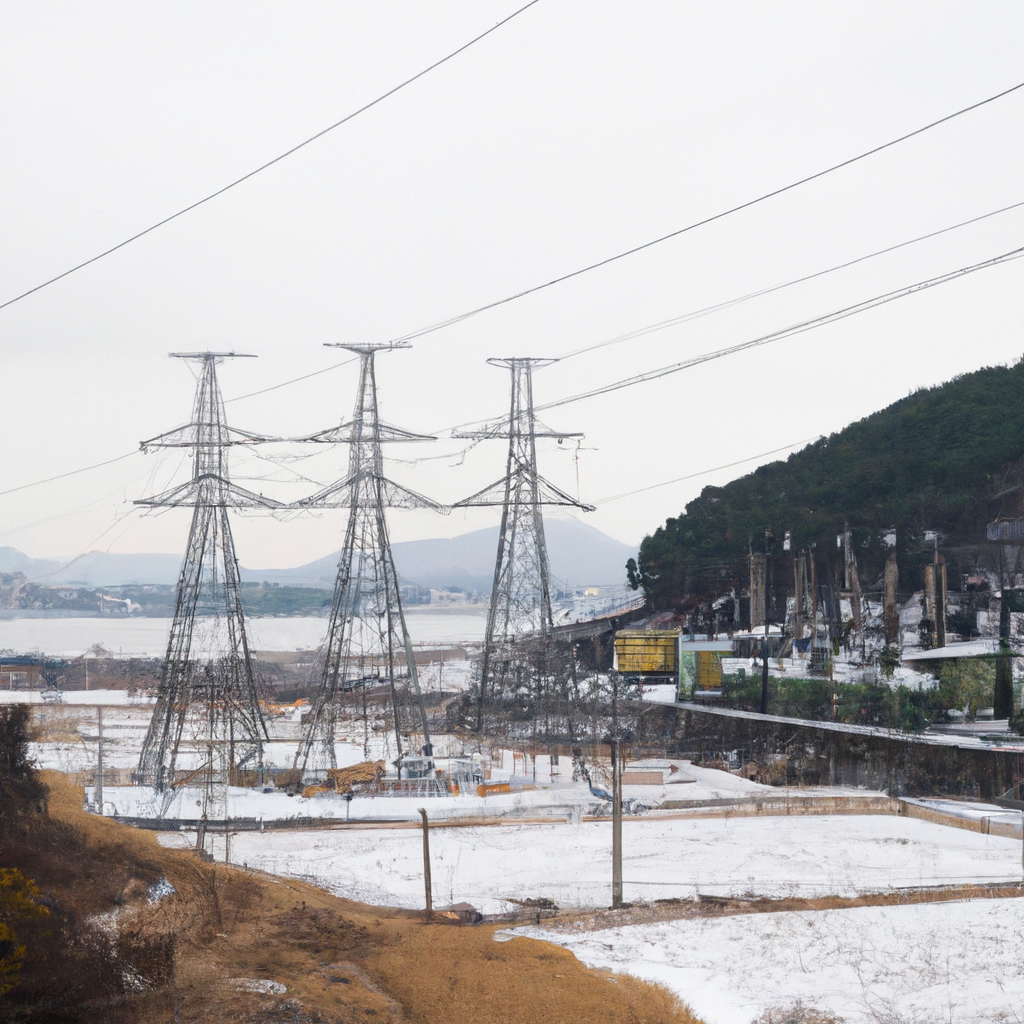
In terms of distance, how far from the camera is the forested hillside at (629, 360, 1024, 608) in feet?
160

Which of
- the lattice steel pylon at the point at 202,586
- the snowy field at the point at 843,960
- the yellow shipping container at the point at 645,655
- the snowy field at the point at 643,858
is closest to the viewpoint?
the snowy field at the point at 843,960

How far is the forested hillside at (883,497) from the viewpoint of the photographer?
160ft

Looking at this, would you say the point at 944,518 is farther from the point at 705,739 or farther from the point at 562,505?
the point at 562,505

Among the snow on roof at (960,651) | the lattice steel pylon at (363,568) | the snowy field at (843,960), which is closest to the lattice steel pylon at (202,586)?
the lattice steel pylon at (363,568)

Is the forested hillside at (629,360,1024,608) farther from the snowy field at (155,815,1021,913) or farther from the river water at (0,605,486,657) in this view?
the snowy field at (155,815,1021,913)

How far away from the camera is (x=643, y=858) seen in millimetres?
21141

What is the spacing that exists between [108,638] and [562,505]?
3697cm

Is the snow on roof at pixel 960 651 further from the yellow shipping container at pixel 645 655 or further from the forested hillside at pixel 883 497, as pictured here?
the yellow shipping container at pixel 645 655

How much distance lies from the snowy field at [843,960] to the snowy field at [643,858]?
88.9 inches

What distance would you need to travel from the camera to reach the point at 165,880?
50.9 ft

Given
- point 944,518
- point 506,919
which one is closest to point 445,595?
point 944,518

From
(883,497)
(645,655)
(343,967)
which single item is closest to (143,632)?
(645,655)

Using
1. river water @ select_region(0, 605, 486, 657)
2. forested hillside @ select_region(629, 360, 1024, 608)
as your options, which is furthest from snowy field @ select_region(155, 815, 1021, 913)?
forested hillside @ select_region(629, 360, 1024, 608)

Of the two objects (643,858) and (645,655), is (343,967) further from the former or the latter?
(645,655)
